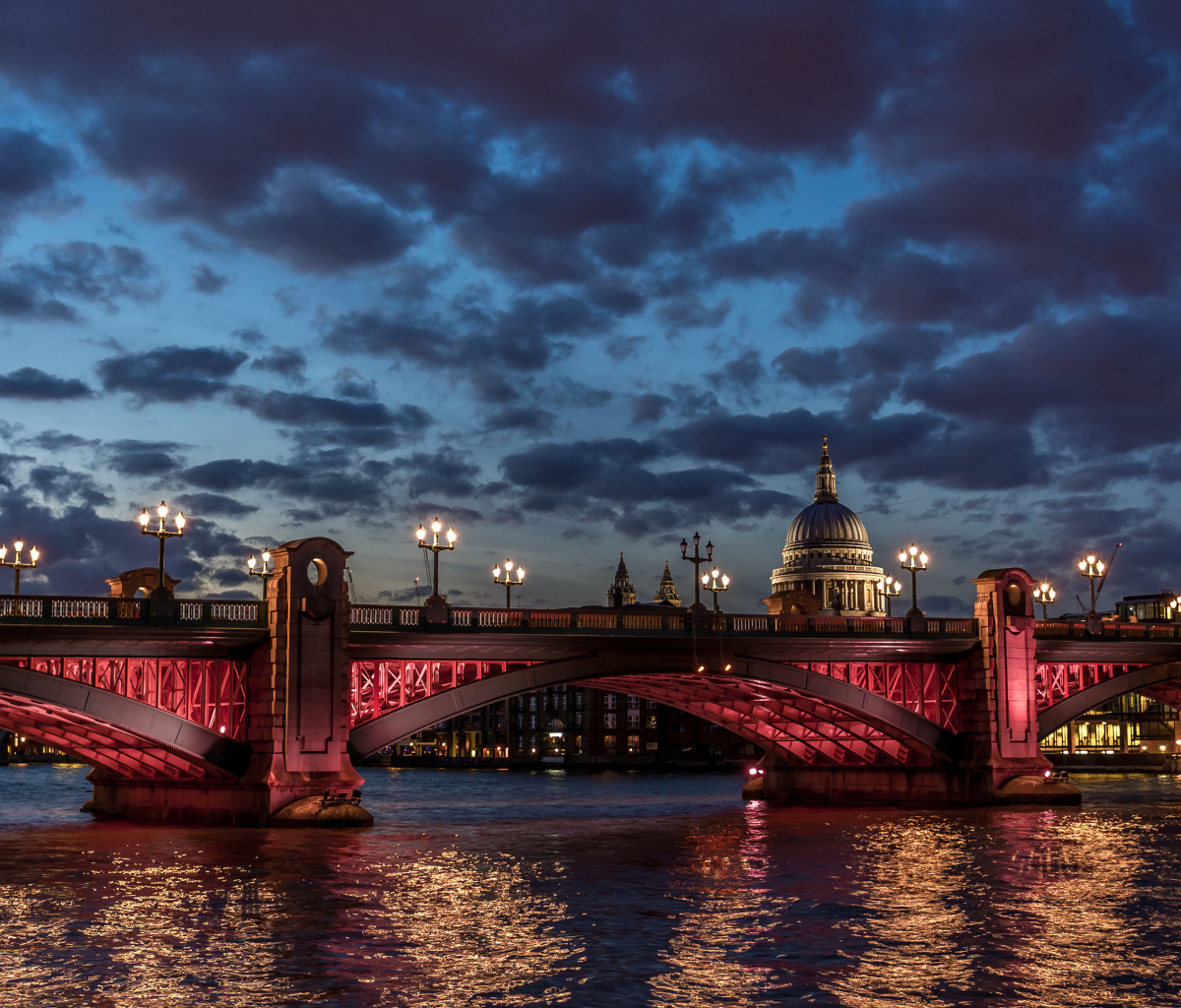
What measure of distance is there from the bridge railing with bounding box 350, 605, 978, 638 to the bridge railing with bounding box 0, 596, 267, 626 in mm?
4934

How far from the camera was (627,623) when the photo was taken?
234 feet

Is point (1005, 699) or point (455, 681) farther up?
point (455, 681)

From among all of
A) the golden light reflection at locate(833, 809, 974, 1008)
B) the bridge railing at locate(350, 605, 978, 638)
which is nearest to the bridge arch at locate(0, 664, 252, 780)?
the bridge railing at locate(350, 605, 978, 638)

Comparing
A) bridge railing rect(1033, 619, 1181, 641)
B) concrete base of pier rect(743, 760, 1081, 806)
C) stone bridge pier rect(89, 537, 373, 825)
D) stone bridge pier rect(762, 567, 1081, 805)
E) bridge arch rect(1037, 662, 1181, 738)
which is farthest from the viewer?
bridge railing rect(1033, 619, 1181, 641)

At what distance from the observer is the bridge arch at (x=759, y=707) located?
210ft

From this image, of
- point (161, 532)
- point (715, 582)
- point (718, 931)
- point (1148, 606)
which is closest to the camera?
point (718, 931)

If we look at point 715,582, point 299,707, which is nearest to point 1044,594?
point 715,582

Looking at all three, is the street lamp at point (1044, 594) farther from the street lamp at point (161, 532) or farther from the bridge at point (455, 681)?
the street lamp at point (161, 532)

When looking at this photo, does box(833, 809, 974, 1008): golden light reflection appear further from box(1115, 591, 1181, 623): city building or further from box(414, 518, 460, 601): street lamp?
box(1115, 591, 1181, 623): city building

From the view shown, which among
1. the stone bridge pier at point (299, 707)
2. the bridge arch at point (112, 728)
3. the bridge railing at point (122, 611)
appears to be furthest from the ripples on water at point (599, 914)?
the bridge railing at point (122, 611)

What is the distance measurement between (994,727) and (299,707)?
122 feet

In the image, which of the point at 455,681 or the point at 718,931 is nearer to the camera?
the point at 718,931

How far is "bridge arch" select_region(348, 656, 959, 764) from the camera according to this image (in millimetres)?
64062

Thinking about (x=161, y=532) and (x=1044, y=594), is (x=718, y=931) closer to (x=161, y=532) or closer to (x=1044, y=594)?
→ (x=161, y=532)
